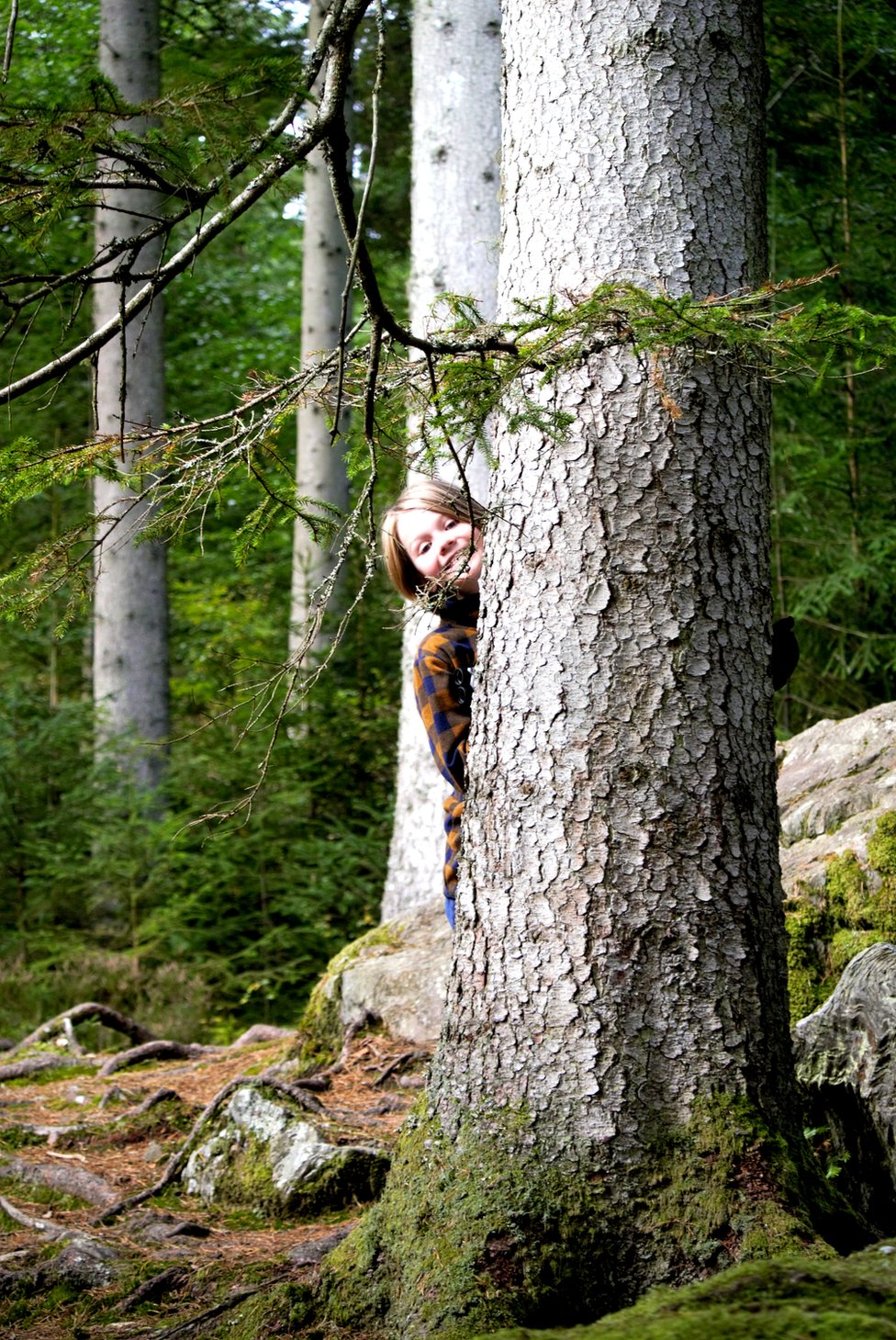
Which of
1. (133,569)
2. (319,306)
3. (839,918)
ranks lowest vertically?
(839,918)

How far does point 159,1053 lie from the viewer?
589 cm

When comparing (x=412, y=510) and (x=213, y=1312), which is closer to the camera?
(x=213, y=1312)

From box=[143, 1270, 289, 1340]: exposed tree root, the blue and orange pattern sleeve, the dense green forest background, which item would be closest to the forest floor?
box=[143, 1270, 289, 1340]: exposed tree root

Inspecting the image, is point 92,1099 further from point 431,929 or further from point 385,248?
point 385,248

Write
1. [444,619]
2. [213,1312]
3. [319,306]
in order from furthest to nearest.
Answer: [319,306] → [444,619] → [213,1312]

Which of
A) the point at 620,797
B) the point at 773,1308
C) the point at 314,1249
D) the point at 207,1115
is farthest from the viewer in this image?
Answer: the point at 207,1115

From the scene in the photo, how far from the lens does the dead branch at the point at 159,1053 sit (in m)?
5.70

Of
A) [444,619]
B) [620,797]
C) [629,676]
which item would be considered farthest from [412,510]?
[620,797]

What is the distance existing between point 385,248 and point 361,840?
8667 mm

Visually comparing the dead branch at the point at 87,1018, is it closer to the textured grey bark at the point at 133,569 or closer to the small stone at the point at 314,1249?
the small stone at the point at 314,1249

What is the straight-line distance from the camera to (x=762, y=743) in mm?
2803

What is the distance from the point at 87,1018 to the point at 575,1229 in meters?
4.76

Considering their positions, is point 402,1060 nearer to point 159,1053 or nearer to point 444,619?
point 159,1053

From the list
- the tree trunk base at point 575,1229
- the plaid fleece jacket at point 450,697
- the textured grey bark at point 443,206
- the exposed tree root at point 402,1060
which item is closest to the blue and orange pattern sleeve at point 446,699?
the plaid fleece jacket at point 450,697
